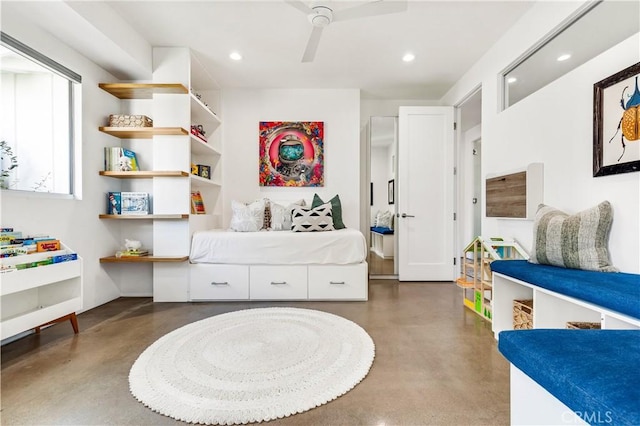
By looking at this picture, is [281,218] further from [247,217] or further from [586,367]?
[586,367]

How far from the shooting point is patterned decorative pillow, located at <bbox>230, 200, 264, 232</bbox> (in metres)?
3.12

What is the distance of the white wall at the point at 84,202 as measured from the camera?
6.44 feet

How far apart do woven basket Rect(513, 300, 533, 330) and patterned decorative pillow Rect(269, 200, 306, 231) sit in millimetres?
2336

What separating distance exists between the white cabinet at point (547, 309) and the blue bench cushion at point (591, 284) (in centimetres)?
3

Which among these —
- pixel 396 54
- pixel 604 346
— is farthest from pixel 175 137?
pixel 604 346

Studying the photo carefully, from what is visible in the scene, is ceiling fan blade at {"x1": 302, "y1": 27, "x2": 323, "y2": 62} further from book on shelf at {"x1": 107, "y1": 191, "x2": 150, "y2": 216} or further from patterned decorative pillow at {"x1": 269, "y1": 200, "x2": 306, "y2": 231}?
book on shelf at {"x1": 107, "y1": 191, "x2": 150, "y2": 216}

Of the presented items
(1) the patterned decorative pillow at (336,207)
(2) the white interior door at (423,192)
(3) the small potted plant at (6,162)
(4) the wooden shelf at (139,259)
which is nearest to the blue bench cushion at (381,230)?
(2) the white interior door at (423,192)

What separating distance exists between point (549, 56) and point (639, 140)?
111 cm

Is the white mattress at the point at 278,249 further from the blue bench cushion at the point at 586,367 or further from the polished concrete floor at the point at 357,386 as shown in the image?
the blue bench cushion at the point at 586,367

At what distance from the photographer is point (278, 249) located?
279 cm

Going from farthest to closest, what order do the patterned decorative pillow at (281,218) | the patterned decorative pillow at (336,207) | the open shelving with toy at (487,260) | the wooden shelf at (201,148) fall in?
the patterned decorative pillow at (336,207) → the patterned decorative pillow at (281,218) → the wooden shelf at (201,148) → the open shelving with toy at (487,260)

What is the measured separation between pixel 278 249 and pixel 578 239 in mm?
2319

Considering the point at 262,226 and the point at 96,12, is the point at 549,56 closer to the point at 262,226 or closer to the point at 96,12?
the point at 262,226

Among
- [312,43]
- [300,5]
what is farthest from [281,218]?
[300,5]
